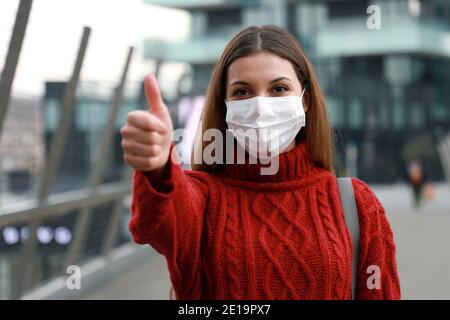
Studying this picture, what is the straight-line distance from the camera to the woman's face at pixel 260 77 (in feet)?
6.11

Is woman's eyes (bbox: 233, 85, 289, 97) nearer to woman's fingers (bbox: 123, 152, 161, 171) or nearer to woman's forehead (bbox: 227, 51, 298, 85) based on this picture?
woman's forehead (bbox: 227, 51, 298, 85)

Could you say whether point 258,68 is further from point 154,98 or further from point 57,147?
point 57,147

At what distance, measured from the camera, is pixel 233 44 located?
1.93 metres

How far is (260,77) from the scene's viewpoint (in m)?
1.87

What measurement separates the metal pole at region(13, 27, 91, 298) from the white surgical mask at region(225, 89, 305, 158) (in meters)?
3.12

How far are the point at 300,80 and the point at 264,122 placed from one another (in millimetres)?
141

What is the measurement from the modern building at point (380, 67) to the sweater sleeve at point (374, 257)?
30549 mm

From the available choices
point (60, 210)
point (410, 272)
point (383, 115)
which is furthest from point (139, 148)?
point (383, 115)

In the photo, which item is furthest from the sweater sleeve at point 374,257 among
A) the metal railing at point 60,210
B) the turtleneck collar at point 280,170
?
the metal railing at point 60,210

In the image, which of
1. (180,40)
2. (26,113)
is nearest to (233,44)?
(26,113)

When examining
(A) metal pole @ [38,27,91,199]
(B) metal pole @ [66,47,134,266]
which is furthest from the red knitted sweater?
(B) metal pole @ [66,47,134,266]

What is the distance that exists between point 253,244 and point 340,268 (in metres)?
0.21

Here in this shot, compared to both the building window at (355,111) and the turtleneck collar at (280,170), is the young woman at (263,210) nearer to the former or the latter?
the turtleneck collar at (280,170)
